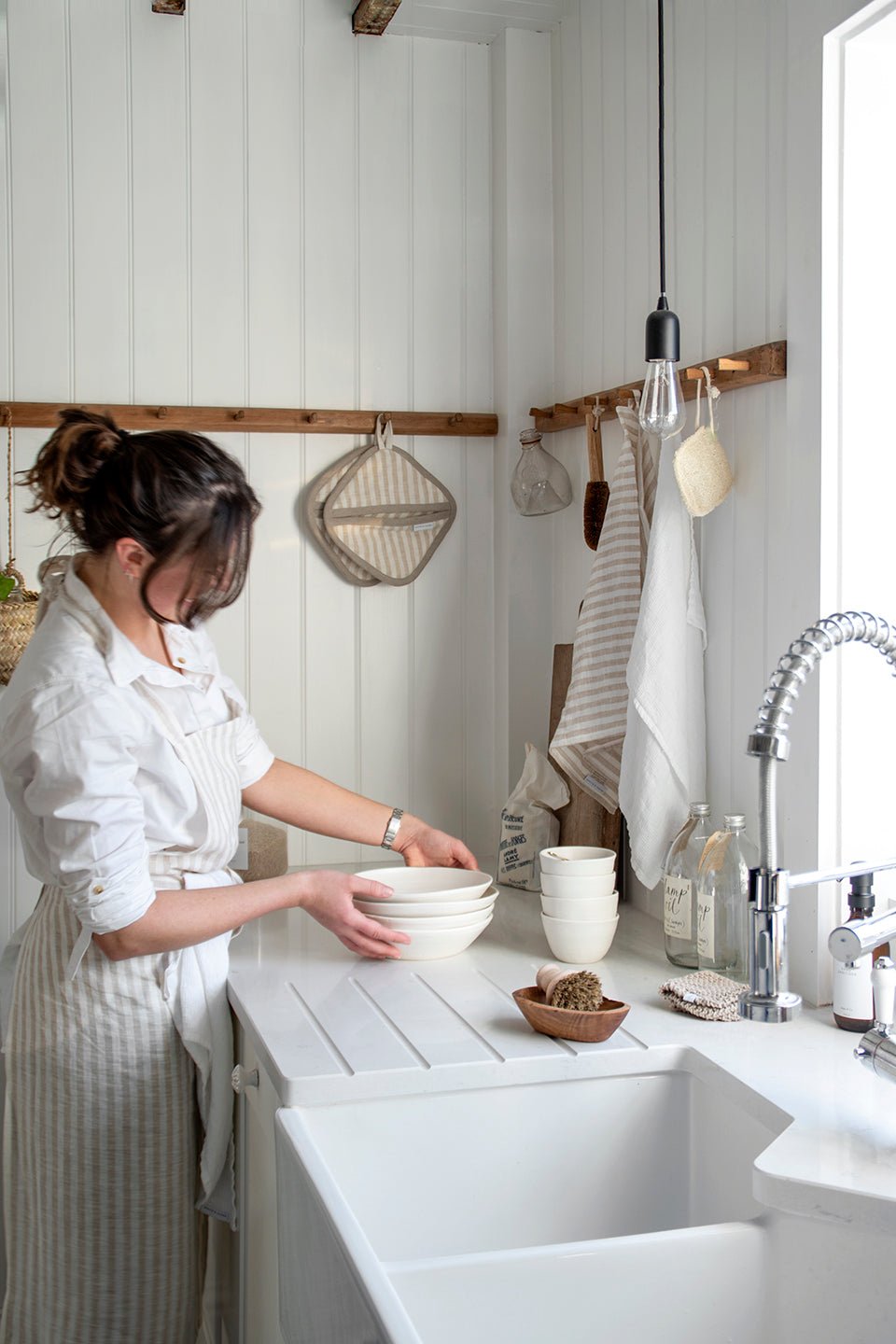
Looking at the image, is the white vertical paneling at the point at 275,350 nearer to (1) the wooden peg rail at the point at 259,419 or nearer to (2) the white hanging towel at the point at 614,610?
(1) the wooden peg rail at the point at 259,419

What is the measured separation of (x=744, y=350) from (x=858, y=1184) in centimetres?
104

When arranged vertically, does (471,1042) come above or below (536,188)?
below

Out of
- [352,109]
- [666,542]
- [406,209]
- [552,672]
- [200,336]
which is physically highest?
[352,109]

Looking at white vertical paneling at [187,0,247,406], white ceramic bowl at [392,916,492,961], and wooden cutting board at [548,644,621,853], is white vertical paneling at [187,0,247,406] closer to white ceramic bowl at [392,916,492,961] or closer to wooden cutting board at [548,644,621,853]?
wooden cutting board at [548,644,621,853]

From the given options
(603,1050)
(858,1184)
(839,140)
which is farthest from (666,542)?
(858,1184)

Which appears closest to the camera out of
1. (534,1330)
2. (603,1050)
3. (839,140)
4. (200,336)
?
(534,1330)

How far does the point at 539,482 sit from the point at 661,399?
637 mm

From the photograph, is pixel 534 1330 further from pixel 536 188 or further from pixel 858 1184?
pixel 536 188

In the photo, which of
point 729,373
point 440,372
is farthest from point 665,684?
point 440,372

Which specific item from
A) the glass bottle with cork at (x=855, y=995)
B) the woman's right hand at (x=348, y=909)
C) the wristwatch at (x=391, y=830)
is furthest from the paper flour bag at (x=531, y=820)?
the glass bottle with cork at (x=855, y=995)

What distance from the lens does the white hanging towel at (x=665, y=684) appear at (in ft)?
5.80

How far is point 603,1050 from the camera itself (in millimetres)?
1371

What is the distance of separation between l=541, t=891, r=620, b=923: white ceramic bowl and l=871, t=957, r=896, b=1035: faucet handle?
45cm

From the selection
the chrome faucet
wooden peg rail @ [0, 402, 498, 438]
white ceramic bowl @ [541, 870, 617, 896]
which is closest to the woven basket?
wooden peg rail @ [0, 402, 498, 438]
